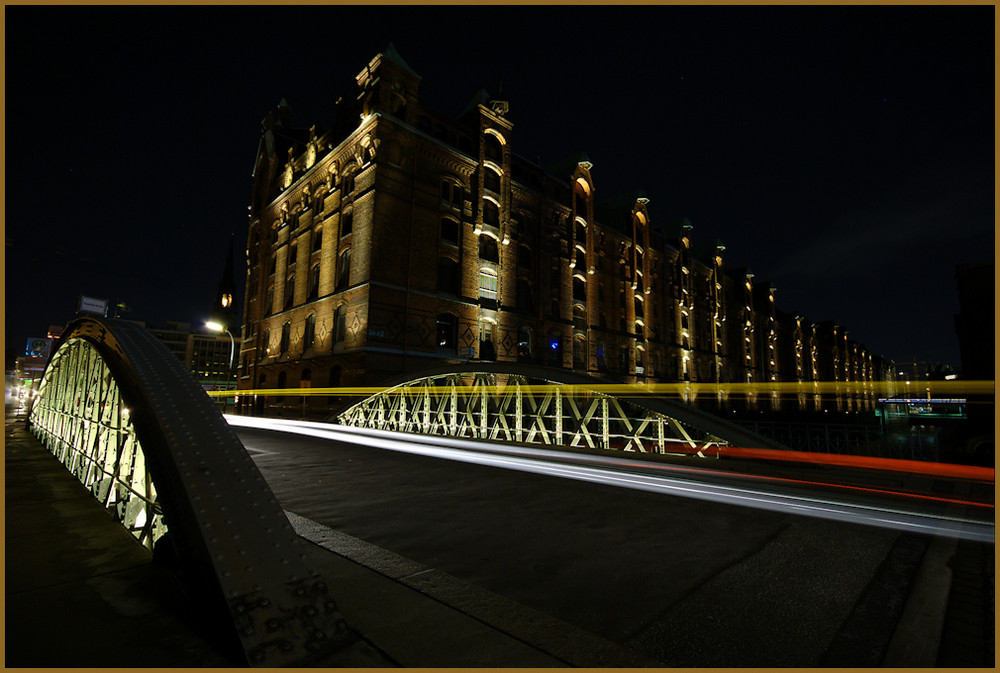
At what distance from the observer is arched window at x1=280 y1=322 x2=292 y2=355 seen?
2875 cm

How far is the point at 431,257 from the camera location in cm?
2498

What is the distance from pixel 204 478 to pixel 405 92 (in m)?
26.3

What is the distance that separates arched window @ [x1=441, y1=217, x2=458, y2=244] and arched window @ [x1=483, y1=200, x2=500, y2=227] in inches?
91.3

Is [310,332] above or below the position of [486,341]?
above

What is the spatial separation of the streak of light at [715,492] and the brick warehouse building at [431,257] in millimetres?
12555

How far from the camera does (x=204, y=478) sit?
3039 millimetres

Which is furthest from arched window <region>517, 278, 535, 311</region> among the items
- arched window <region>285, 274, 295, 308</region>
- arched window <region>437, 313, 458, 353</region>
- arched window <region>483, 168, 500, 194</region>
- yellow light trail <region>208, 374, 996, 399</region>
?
arched window <region>285, 274, 295, 308</region>

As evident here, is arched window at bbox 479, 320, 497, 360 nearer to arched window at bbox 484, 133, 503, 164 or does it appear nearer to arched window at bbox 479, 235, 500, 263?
arched window at bbox 479, 235, 500, 263

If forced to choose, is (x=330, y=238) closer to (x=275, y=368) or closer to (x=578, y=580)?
(x=275, y=368)

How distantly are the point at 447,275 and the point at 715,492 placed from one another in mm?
21566

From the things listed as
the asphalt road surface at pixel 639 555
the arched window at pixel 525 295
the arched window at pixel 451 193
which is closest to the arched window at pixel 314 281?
the arched window at pixel 451 193

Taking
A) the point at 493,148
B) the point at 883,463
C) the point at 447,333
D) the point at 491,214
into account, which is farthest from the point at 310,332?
Result: the point at 883,463

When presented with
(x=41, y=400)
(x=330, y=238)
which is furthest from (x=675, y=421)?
(x=330, y=238)

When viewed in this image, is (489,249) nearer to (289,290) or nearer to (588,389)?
(289,290)
